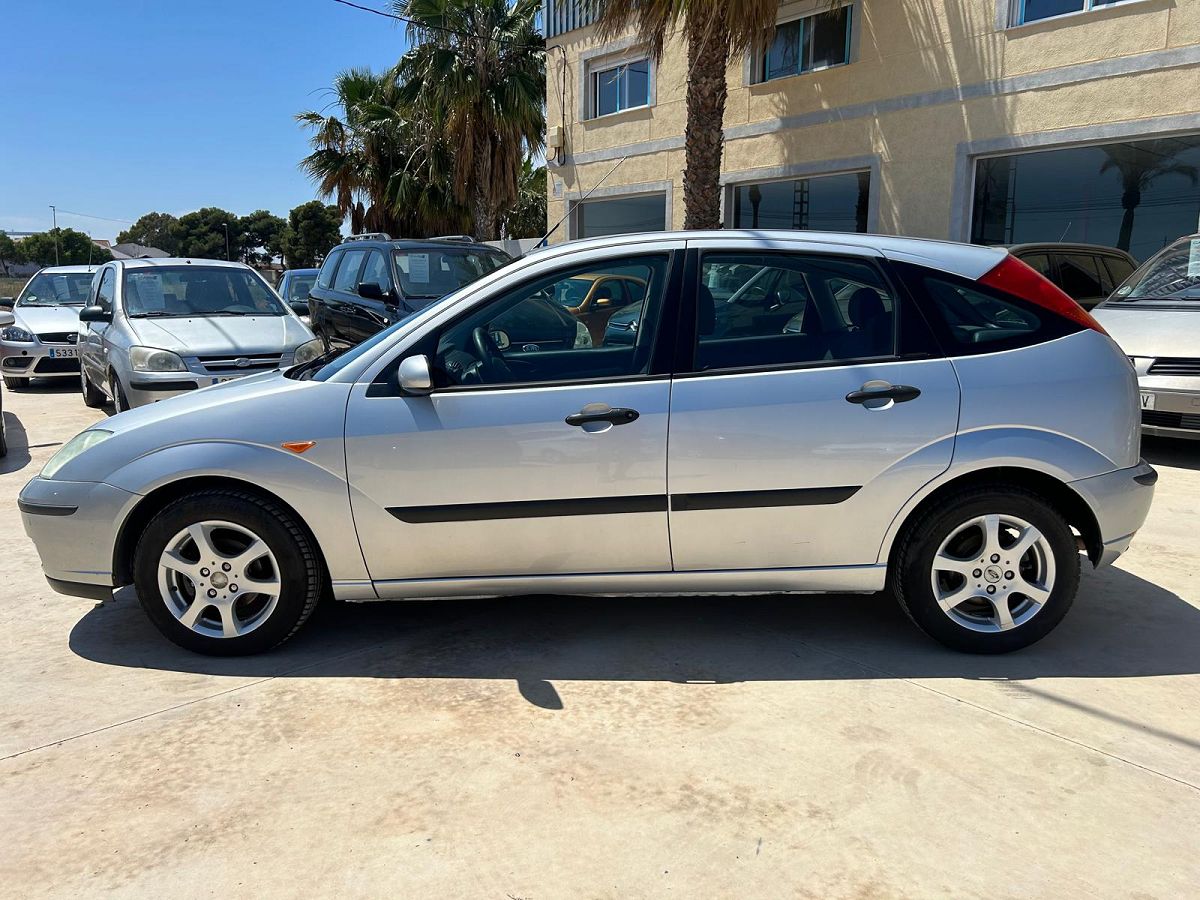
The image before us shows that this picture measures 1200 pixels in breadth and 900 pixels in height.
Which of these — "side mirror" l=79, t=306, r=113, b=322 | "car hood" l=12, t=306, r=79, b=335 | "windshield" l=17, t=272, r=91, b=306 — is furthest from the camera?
"windshield" l=17, t=272, r=91, b=306

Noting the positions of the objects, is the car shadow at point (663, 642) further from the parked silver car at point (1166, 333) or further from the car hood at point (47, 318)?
the car hood at point (47, 318)

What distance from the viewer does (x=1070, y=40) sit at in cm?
1115

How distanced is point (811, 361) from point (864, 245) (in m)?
Result: 0.55

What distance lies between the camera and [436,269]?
9664 mm

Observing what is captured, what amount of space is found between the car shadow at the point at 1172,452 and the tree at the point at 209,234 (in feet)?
250

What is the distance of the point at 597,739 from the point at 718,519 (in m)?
0.93

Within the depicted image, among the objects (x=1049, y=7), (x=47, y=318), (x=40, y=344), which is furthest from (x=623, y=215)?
(x=40, y=344)

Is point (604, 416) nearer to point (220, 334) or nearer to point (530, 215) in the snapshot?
point (220, 334)

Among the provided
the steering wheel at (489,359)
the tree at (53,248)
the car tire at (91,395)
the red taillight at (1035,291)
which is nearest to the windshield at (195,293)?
the car tire at (91,395)

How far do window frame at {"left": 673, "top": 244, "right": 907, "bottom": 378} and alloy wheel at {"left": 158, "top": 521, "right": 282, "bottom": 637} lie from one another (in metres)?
1.74

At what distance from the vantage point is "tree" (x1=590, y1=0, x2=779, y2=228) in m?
11.3

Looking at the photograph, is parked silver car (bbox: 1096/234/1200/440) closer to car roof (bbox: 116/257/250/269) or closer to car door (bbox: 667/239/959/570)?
car door (bbox: 667/239/959/570)

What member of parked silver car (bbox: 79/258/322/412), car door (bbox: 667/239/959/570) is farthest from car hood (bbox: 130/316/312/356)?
car door (bbox: 667/239/959/570)

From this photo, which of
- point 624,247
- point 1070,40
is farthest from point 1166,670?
point 1070,40
